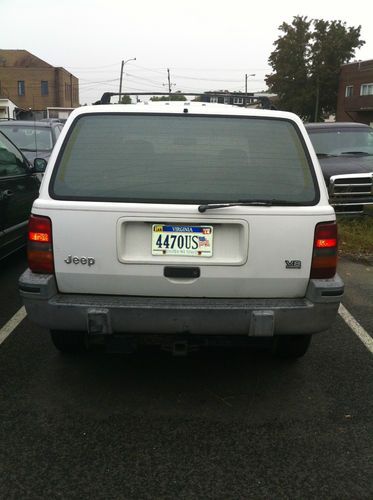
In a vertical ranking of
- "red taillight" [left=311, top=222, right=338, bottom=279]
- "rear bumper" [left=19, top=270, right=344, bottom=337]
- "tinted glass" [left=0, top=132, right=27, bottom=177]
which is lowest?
"rear bumper" [left=19, top=270, right=344, bottom=337]

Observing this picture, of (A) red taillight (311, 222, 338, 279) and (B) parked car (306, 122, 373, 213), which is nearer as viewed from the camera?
(A) red taillight (311, 222, 338, 279)

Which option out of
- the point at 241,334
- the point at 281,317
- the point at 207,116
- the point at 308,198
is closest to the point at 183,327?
the point at 241,334

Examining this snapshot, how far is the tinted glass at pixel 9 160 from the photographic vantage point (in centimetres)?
556

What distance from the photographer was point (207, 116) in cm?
321

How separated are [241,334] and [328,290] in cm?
56

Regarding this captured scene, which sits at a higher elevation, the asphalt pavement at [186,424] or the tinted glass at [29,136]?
the tinted glass at [29,136]

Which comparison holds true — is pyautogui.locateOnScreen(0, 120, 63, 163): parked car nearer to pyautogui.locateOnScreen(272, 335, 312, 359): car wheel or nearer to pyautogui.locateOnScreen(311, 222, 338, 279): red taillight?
pyautogui.locateOnScreen(272, 335, 312, 359): car wheel

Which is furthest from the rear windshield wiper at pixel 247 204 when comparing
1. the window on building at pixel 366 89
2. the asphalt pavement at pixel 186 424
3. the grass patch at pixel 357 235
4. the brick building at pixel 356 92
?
the window on building at pixel 366 89

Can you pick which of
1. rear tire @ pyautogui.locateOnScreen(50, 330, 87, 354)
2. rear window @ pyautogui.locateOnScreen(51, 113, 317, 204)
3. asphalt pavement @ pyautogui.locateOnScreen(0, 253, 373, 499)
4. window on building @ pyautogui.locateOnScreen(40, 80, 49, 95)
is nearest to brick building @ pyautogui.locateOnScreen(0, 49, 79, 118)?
window on building @ pyautogui.locateOnScreen(40, 80, 49, 95)

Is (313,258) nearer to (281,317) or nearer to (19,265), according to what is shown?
(281,317)

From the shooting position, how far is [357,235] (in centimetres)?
795

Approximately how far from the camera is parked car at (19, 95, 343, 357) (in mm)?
2943

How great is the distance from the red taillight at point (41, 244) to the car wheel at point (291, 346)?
1.59 m

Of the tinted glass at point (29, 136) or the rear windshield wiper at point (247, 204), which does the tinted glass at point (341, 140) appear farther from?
the rear windshield wiper at point (247, 204)
